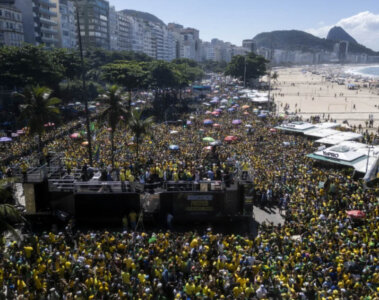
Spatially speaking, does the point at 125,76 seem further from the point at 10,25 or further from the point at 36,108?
the point at 36,108

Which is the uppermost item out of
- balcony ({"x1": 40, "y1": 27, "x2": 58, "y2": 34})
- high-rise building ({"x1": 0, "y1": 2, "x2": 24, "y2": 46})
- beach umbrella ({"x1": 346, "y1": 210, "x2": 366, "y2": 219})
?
balcony ({"x1": 40, "y1": 27, "x2": 58, "y2": 34})

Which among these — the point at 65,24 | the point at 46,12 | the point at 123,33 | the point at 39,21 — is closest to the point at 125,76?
the point at 39,21

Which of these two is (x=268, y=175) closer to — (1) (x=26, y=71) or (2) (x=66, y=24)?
(1) (x=26, y=71)

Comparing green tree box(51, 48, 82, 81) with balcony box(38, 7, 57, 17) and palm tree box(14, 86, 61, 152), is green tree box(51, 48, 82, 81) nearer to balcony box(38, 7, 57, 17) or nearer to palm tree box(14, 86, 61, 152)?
balcony box(38, 7, 57, 17)

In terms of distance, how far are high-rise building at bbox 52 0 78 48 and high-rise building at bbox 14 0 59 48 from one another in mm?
2638

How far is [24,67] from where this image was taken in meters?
39.3

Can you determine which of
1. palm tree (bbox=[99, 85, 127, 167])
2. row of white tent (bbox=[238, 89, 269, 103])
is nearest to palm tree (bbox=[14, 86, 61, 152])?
palm tree (bbox=[99, 85, 127, 167])

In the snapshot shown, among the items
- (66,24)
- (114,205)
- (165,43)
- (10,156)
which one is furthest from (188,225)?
(165,43)

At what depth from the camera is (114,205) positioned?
50.2ft

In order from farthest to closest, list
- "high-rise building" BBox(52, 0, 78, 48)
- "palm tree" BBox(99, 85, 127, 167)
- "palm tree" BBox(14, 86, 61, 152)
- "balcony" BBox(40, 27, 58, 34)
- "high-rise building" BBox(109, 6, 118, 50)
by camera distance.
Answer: "high-rise building" BBox(109, 6, 118, 50)
"high-rise building" BBox(52, 0, 78, 48)
"balcony" BBox(40, 27, 58, 34)
"palm tree" BBox(14, 86, 61, 152)
"palm tree" BBox(99, 85, 127, 167)

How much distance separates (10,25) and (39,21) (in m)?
16.8

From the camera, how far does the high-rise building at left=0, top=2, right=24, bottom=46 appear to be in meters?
55.0

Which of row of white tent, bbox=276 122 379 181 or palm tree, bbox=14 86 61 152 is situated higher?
palm tree, bbox=14 86 61 152

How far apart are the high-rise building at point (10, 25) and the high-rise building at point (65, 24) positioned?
25.1m
